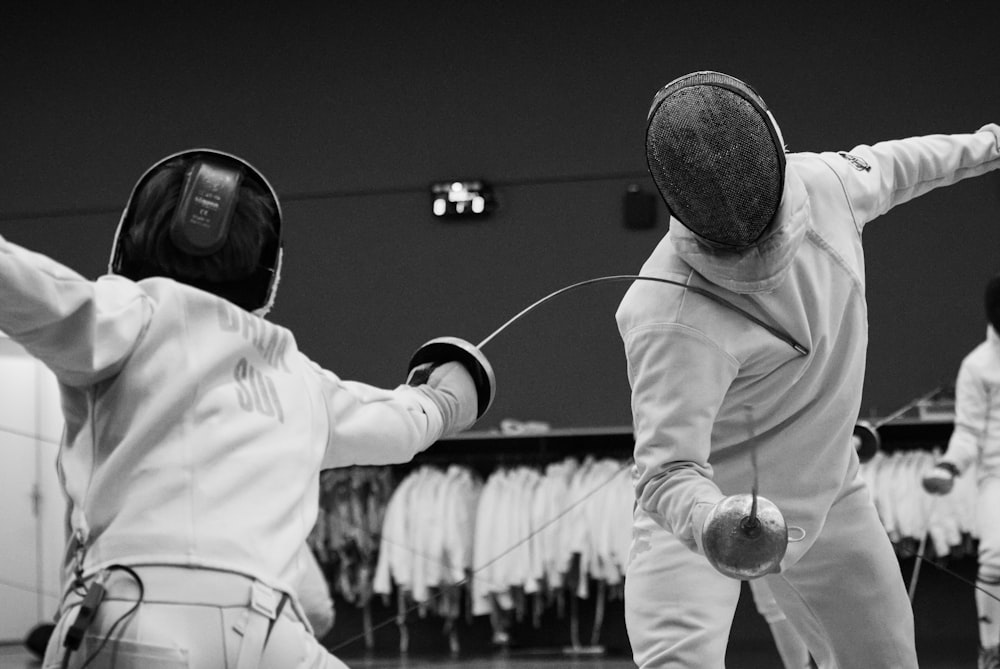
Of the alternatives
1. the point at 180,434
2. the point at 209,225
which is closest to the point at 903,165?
the point at 209,225

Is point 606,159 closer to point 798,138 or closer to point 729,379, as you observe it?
point 798,138

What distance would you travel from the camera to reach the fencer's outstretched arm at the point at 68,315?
124cm

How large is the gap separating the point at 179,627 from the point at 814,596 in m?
1.40

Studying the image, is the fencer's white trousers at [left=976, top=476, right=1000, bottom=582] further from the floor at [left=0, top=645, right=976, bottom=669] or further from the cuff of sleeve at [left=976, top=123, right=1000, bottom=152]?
the cuff of sleeve at [left=976, top=123, right=1000, bottom=152]

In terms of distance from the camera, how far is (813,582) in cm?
235

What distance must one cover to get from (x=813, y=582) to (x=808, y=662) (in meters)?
1.66

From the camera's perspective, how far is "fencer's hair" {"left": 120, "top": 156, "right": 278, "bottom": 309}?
1527 mm

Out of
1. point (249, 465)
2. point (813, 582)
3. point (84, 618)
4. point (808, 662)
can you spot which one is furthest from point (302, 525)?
point (808, 662)

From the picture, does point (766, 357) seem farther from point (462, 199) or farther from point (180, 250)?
point (462, 199)

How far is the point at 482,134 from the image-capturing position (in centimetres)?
723

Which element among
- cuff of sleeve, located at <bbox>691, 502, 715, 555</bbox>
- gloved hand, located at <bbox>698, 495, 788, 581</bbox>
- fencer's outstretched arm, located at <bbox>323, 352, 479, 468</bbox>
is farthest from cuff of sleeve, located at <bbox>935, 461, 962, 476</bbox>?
fencer's outstretched arm, located at <bbox>323, 352, 479, 468</bbox>

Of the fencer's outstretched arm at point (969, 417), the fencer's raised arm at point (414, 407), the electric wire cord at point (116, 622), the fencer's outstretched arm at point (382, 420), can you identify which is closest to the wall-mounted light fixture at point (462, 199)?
the fencer's outstretched arm at point (969, 417)

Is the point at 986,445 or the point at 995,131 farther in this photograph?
the point at 986,445

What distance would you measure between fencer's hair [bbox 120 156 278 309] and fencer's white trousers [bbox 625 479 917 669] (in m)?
1.00
